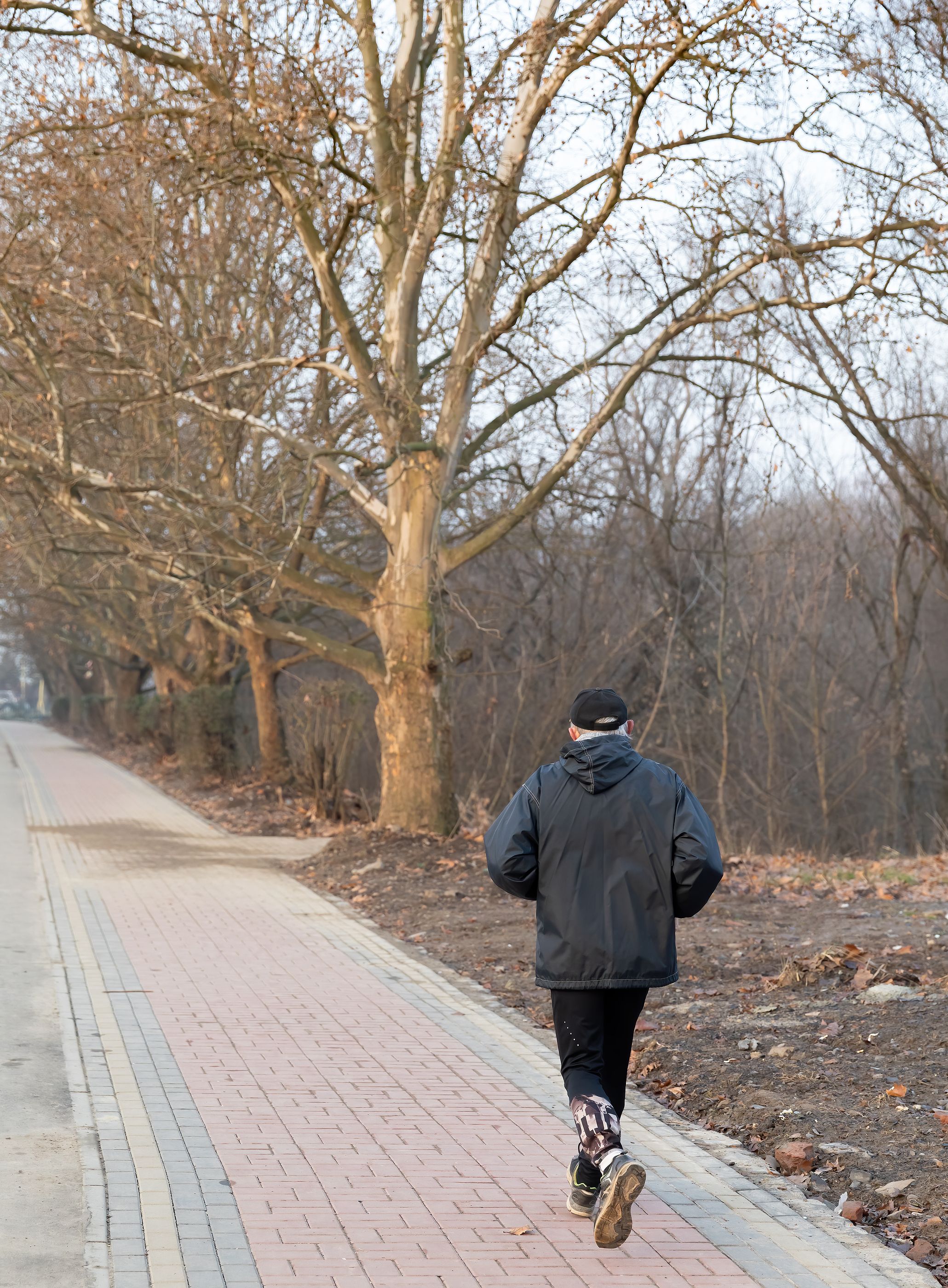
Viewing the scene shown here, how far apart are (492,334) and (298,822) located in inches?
359

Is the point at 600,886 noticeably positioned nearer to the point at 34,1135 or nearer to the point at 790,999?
the point at 34,1135

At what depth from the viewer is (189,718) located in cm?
2739

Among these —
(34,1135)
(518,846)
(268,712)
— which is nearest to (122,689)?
(268,712)

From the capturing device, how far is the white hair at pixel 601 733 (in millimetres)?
4699

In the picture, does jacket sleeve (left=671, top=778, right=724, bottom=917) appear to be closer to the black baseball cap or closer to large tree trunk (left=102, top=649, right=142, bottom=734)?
the black baseball cap

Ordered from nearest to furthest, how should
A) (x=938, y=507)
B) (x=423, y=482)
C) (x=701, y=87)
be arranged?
(x=701, y=87) < (x=423, y=482) < (x=938, y=507)

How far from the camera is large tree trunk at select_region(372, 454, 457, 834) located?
48.5 feet

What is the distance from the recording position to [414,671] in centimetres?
1497

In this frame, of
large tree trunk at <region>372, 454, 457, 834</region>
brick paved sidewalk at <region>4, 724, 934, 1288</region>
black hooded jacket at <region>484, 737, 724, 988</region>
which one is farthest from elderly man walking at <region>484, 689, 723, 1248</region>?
large tree trunk at <region>372, 454, 457, 834</region>

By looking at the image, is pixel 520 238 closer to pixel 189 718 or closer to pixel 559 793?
pixel 559 793

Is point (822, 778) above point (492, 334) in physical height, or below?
below

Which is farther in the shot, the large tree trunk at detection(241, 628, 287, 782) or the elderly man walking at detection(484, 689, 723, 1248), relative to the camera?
Result: the large tree trunk at detection(241, 628, 287, 782)

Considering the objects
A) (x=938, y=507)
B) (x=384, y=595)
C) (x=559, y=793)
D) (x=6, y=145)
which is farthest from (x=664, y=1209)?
(x=938, y=507)

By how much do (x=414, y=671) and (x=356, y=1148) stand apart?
9.71 m
